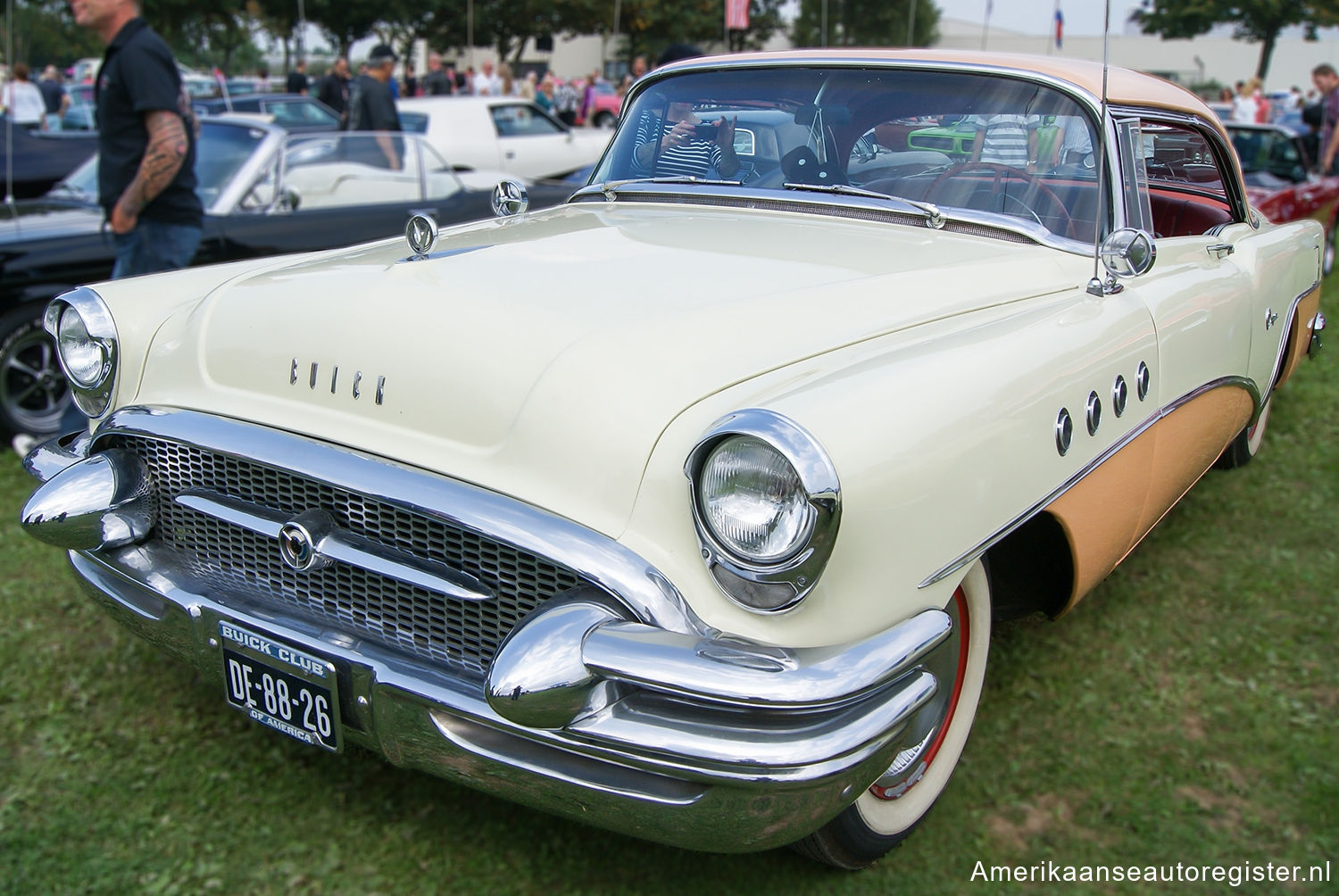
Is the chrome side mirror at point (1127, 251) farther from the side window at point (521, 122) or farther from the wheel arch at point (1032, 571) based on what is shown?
the side window at point (521, 122)

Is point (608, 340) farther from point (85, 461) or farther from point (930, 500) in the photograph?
point (85, 461)

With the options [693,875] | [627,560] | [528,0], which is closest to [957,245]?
[627,560]

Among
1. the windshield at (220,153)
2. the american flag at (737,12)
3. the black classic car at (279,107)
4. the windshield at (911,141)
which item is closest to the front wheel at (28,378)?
the windshield at (220,153)

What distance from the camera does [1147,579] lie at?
3564mm

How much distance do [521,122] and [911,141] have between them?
8.52m

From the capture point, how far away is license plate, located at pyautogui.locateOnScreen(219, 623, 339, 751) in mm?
1949

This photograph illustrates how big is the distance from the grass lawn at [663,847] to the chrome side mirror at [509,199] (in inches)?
66.2

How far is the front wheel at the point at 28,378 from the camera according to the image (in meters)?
4.35

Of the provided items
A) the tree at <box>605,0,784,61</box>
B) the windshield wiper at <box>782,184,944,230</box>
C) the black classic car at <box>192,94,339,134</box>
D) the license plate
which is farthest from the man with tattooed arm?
the tree at <box>605,0,784,61</box>

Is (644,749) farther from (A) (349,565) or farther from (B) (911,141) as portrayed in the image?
(B) (911,141)

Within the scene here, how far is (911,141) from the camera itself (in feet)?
9.30

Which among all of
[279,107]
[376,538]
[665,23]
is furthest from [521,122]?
[665,23]

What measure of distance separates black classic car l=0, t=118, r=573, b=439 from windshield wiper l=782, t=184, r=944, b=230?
2.37 meters

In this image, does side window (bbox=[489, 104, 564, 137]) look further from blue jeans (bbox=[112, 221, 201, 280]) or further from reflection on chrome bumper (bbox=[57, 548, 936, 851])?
reflection on chrome bumper (bbox=[57, 548, 936, 851])
